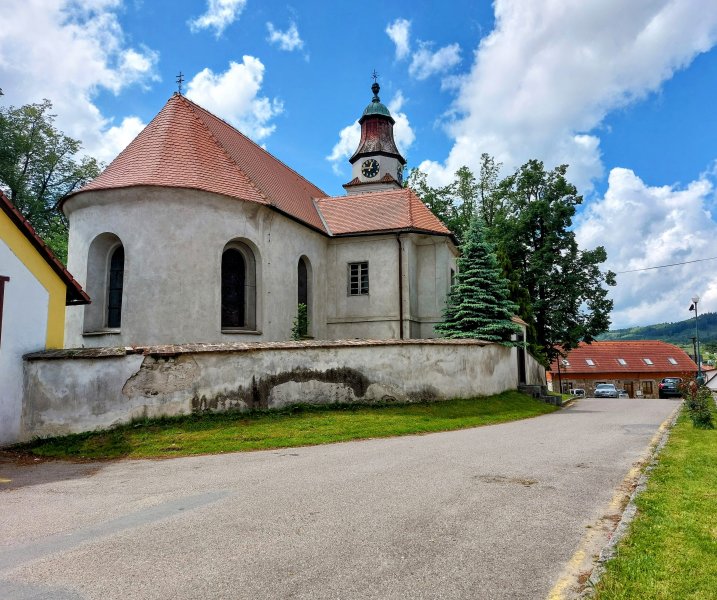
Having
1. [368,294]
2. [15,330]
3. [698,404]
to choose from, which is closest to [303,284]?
[368,294]

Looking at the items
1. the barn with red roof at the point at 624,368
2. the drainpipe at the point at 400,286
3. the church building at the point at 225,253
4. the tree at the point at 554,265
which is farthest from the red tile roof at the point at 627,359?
the drainpipe at the point at 400,286

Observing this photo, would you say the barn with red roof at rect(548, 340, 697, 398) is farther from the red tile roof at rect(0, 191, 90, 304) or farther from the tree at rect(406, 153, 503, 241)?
the red tile roof at rect(0, 191, 90, 304)

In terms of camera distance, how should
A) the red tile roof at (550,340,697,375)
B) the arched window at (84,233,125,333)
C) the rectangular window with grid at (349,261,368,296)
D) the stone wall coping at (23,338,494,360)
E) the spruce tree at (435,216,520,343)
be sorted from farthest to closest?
the red tile roof at (550,340,697,375)
the rectangular window with grid at (349,261,368,296)
the spruce tree at (435,216,520,343)
the arched window at (84,233,125,333)
the stone wall coping at (23,338,494,360)

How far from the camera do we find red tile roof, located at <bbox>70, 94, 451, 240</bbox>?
17953 mm

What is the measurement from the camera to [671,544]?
4613mm

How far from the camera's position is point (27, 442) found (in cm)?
1192

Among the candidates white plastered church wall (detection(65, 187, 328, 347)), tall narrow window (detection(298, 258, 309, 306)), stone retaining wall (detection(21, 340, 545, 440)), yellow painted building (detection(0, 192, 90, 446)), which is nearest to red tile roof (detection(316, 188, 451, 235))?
tall narrow window (detection(298, 258, 309, 306))

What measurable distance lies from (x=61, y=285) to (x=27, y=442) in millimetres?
3837

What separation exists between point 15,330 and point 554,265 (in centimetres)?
3146

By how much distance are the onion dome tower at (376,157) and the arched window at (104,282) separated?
19154 millimetres

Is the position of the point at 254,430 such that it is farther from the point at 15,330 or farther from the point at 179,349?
the point at 15,330

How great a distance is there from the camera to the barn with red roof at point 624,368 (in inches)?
2222

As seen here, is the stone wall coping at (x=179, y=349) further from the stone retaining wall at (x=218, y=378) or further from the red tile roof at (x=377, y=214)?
the red tile roof at (x=377, y=214)

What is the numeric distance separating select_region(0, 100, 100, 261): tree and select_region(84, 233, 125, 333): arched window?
44.6ft
